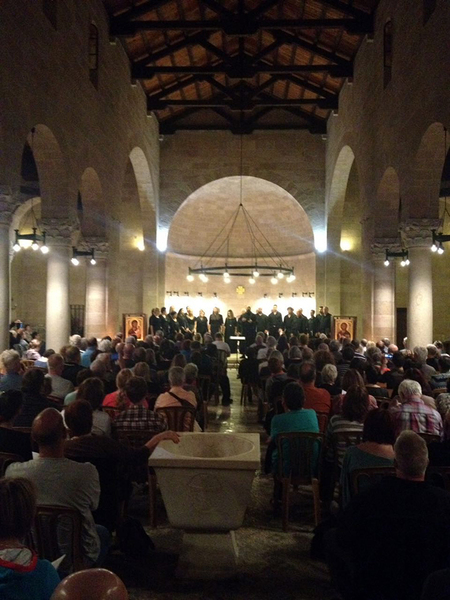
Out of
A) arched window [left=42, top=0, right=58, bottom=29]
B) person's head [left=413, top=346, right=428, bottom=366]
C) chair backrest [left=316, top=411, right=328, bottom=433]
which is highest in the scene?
arched window [left=42, top=0, right=58, bottom=29]

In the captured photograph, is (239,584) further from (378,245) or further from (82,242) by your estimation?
(82,242)

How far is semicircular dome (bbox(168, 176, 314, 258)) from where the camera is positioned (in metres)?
22.1

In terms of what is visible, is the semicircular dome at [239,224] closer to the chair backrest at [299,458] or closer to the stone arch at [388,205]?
the stone arch at [388,205]

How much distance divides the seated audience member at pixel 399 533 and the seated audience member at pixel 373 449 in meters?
0.85

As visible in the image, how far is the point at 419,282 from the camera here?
10.4 m

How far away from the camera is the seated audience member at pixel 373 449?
3.52 metres

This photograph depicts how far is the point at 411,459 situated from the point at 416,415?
7.77 feet

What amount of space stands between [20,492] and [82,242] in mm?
12411

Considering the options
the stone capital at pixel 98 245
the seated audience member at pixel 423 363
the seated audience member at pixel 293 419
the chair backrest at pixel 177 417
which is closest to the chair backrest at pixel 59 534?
the seated audience member at pixel 293 419

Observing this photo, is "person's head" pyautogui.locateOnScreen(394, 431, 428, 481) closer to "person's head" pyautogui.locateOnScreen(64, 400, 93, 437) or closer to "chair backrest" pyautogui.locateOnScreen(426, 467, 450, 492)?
"chair backrest" pyautogui.locateOnScreen(426, 467, 450, 492)

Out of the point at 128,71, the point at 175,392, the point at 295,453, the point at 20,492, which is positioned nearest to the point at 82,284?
the point at 128,71

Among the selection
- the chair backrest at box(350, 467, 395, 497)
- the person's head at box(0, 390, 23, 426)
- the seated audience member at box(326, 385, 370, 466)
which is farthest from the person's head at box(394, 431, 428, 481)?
the person's head at box(0, 390, 23, 426)

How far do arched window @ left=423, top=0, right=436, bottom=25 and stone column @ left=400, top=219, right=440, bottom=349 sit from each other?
3.14 meters

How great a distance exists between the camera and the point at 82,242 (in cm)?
1393
